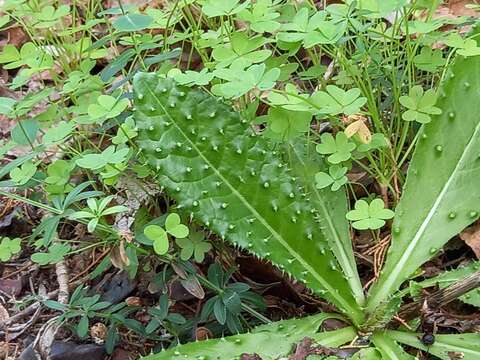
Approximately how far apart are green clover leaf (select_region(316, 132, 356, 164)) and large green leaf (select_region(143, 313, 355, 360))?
37 cm

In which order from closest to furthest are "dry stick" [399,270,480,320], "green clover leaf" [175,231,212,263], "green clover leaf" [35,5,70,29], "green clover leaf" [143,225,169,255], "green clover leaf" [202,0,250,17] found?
"dry stick" [399,270,480,320]
"green clover leaf" [143,225,169,255]
"green clover leaf" [175,231,212,263]
"green clover leaf" [202,0,250,17]
"green clover leaf" [35,5,70,29]

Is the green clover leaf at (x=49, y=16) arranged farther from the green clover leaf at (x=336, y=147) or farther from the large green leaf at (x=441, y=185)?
the large green leaf at (x=441, y=185)

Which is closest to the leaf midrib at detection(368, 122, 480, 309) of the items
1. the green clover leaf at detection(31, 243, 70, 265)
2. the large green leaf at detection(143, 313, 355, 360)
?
the large green leaf at detection(143, 313, 355, 360)

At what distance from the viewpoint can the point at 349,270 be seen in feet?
5.40

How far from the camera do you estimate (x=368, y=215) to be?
1.58 m

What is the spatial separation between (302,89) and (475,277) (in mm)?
996

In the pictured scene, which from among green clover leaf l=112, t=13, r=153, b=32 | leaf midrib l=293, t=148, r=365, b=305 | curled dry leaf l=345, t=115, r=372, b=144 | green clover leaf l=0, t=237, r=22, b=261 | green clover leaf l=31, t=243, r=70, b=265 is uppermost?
green clover leaf l=112, t=13, r=153, b=32

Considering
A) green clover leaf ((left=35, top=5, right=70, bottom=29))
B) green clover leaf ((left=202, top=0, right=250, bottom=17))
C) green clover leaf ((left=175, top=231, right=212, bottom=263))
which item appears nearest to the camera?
green clover leaf ((left=175, top=231, right=212, bottom=263))

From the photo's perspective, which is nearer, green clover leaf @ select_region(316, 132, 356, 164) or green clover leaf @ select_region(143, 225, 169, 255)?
green clover leaf @ select_region(143, 225, 169, 255)

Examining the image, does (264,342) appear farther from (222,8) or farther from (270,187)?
(222,8)

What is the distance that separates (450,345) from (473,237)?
1.31ft

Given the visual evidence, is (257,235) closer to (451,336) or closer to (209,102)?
(209,102)

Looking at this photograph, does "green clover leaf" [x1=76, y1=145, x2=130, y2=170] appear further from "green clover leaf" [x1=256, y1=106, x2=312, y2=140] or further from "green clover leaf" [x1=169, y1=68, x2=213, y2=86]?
"green clover leaf" [x1=256, y1=106, x2=312, y2=140]

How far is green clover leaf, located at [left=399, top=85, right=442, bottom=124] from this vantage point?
A: 1.65m
